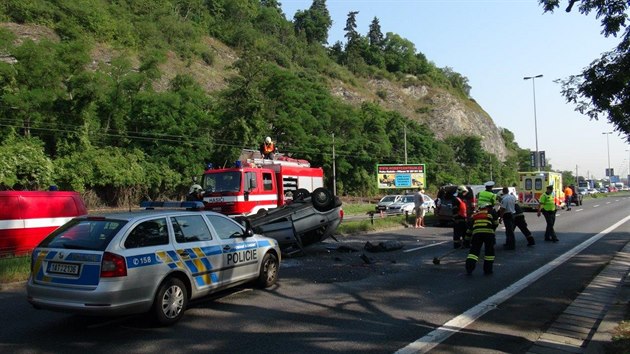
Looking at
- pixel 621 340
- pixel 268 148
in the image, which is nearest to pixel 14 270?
pixel 621 340

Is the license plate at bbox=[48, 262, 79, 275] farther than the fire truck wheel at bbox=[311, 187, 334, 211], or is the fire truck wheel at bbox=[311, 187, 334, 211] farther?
the fire truck wheel at bbox=[311, 187, 334, 211]

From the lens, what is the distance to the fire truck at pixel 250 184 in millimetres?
17047

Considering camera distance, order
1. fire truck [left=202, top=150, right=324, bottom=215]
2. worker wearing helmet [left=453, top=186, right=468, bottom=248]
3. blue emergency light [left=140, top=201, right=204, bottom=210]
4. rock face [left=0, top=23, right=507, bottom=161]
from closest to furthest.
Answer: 1. blue emergency light [left=140, top=201, right=204, bottom=210]
2. worker wearing helmet [left=453, top=186, right=468, bottom=248]
3. fire truck [left=202, top=150, right=324, bottom=215]
4. rock face [left=0, top=23, right=507, bottom=161]

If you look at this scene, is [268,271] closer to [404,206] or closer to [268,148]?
[268,148]

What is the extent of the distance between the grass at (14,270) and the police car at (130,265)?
3.72 m

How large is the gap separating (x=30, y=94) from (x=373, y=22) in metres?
148

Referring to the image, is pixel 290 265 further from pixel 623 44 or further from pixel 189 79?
pixel 189 79

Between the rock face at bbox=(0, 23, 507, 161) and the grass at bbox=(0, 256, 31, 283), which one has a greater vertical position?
the rock face at bbox=(0, 23, 507, 161)

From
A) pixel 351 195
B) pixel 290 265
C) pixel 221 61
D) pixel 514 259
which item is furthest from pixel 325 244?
pixel 221 61

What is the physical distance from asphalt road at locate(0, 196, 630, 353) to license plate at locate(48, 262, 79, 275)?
773 mm

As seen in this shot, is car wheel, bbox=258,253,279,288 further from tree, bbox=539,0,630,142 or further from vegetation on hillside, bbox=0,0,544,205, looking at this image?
vegetation on hillside, bbox=0,0,544,205

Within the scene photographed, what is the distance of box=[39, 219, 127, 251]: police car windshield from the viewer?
625 centimetres

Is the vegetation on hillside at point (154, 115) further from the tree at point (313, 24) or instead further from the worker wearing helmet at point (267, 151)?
the tree at point (313, 24)

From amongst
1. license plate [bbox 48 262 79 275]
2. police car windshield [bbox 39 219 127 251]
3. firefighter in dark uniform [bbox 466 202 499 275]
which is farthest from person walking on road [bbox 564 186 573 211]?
license plate [bbox 48 262 79 275]
